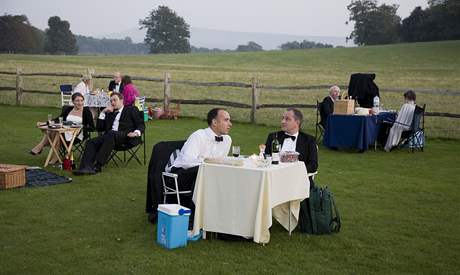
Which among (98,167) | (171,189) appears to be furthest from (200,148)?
(98,167)

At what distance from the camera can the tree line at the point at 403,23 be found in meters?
68.9

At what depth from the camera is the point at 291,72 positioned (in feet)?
143

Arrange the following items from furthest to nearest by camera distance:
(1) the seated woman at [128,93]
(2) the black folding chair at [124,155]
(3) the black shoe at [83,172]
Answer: (1) the seated woman at [128,93] < (2) the black folding chair at [124,155] < (3) the black shoe at [83,172]

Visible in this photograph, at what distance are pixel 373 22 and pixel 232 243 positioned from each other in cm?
8364

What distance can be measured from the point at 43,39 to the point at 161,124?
86.0m

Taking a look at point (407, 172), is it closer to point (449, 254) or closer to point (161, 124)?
point (449, 254)

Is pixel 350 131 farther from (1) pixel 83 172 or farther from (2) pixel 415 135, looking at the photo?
(1) pixel 83 172

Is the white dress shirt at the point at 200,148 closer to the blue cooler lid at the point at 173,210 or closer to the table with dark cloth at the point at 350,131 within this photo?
the blue cooler lid at the point at 173,210

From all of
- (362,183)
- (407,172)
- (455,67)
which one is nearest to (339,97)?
(407,172)

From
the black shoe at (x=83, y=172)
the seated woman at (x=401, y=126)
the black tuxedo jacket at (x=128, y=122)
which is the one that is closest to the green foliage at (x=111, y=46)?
the seated woman at (x=401, y=126)

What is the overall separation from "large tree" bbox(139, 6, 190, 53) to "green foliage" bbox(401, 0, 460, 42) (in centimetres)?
3987

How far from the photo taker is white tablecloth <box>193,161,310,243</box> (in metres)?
5.58

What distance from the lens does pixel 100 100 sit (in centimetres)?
1377

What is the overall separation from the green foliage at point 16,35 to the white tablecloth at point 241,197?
85796 millimetres
